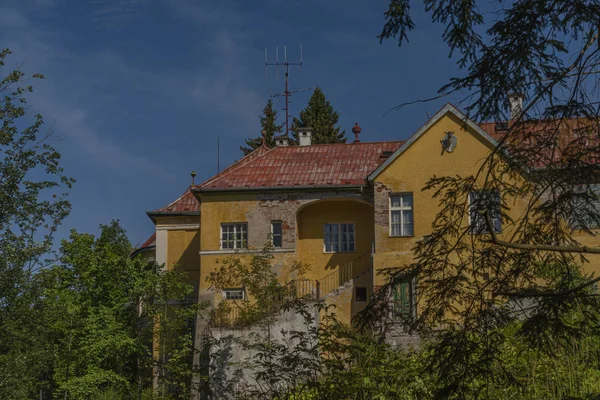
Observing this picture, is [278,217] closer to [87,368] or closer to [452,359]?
[87,368]

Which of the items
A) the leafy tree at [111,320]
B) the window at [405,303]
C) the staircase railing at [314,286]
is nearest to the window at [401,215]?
the staircase railing at [314,286]

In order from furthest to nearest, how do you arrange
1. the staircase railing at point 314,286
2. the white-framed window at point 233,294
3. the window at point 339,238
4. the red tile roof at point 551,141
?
the window at point 339,238 → the white-framed window at point 233,294 → the staircase railing at point 314,286 → the red tile roof at point 551,141

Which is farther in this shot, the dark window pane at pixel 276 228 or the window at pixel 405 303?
the dark window pane at pixel 276 228

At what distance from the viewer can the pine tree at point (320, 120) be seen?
5485cm

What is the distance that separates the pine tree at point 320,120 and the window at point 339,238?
22542mm

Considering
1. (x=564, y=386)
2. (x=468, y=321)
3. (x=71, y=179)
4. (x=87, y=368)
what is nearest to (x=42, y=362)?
(x=71, y=179)

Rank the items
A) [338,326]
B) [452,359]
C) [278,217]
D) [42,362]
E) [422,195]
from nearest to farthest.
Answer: [452,359] < [338,326] < [42,362] < [422,195] < [278,217]

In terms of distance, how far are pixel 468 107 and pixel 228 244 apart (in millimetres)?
22699

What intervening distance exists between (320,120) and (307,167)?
2330 centimetres

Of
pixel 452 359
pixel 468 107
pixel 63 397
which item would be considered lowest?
pixel 63 397

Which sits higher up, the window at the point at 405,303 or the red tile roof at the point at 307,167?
the red tile roof at the point at 307,167

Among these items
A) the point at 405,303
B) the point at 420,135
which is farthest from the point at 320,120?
the point at 405,303

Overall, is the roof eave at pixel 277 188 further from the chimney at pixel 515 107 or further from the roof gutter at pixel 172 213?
the chimney at pixel 515 107

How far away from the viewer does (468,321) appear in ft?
31.4
